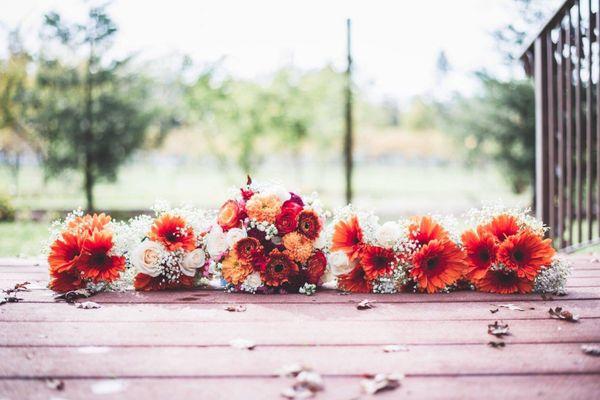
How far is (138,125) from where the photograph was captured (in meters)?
9.88

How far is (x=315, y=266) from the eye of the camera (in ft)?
9.15

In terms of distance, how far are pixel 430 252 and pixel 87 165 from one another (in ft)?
24.2

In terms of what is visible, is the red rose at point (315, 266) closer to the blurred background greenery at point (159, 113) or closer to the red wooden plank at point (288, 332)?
the red wooden plank at point (288, 332)

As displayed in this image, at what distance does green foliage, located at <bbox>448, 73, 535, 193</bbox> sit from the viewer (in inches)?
311

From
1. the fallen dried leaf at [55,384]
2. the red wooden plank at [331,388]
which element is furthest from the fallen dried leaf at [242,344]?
the fallen dried leaf at [55,384]

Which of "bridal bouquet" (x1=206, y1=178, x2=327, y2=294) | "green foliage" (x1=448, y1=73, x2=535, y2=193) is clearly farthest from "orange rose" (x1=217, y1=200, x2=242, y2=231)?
"green foliage" (x1=448, y1=73, x2=535, y2=193)

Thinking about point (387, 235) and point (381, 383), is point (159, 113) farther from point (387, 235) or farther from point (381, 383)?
point (381, 383)

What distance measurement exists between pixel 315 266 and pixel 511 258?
91 centimetres

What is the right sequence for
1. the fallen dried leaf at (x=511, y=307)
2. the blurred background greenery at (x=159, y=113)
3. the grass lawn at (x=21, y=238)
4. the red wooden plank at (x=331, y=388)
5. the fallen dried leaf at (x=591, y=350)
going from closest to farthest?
the red wooden plank at (x=331, y=388)
the fallen dried leaf at (x=591, y=350)
the fallen dried leaf at (x=511, y=307)
the grass lawn at (x=21, y=238)
the blurred background greenery at (x=159, y=113)

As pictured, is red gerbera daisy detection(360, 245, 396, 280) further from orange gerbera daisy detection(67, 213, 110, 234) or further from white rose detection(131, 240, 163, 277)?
orange gerbera daisy detection(67, 213, 110, 234)

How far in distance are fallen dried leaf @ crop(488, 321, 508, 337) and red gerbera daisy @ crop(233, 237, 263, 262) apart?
44.0 inches

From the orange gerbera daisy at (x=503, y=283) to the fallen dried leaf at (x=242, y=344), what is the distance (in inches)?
51.3

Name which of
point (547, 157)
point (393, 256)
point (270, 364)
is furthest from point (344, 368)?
point (547, 157)

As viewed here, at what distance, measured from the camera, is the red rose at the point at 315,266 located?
279cm
